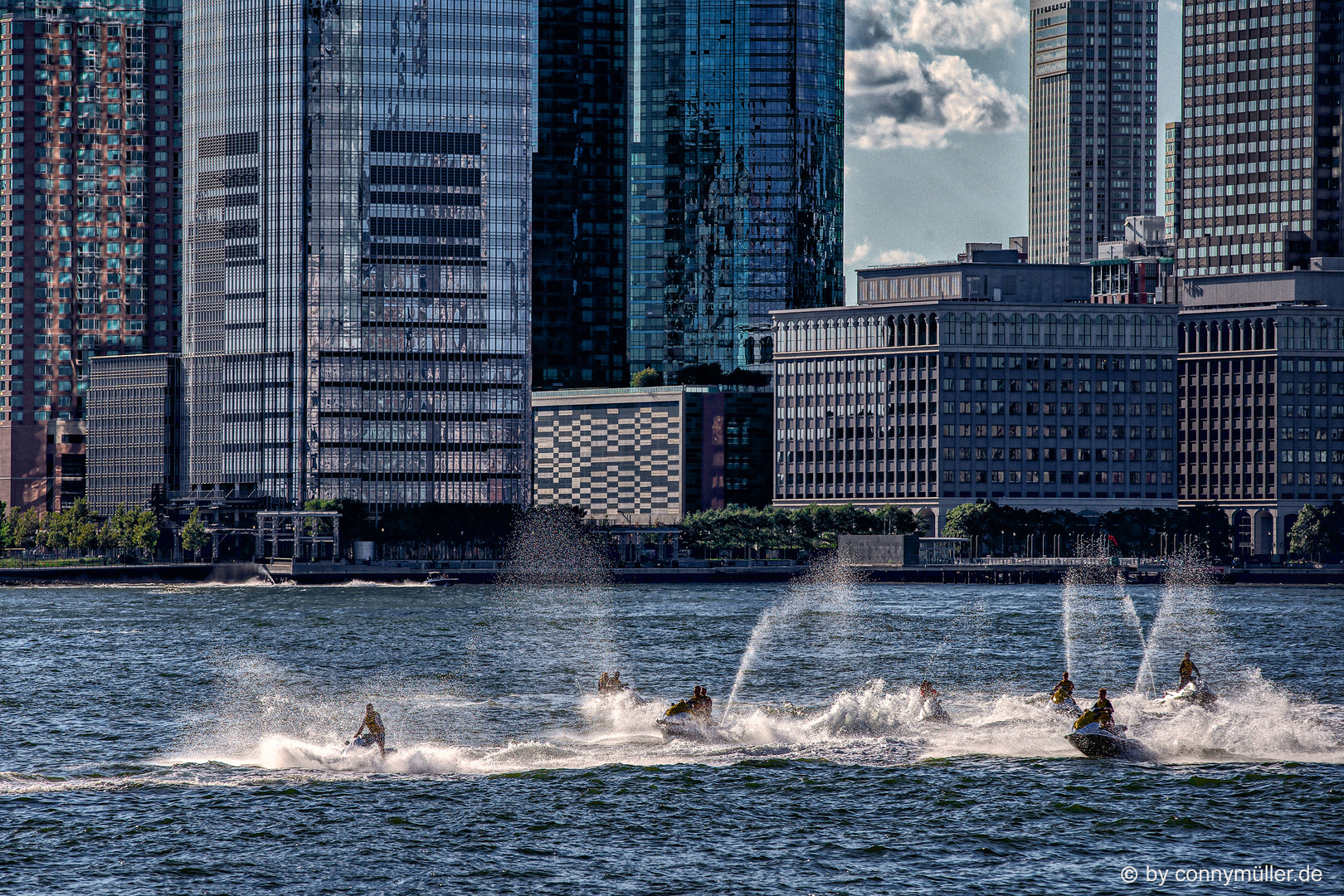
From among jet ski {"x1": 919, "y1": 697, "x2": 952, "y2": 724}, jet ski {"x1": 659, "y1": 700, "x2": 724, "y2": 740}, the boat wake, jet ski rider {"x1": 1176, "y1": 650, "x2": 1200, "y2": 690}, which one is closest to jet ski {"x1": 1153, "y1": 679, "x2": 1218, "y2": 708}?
jet ski rider {"x1": 1176, "y1": 650, "x2": 1200, "y2": 690}

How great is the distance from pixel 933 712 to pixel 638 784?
1824 cm

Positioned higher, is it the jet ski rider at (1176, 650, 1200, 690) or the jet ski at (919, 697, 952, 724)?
the jet ski rider at (1176, 650, 1200, 690)

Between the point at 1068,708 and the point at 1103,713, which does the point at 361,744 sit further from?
the point at 1068,708

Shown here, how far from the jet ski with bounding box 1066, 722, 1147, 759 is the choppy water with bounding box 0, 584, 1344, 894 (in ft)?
3.33

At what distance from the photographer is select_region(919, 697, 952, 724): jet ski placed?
8906 cm

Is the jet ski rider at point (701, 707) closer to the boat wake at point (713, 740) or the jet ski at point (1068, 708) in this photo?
the boat wake at point (713, 740)

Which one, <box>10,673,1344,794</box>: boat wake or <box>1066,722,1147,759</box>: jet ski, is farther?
<box>1066,722,1147,759</box>: jet ski

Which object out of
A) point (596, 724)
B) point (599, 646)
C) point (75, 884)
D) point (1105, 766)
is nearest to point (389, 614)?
point (599, 646)

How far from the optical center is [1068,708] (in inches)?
3531

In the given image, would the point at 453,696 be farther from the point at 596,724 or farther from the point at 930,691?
the point at 930,691

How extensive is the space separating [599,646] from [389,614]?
52661mm

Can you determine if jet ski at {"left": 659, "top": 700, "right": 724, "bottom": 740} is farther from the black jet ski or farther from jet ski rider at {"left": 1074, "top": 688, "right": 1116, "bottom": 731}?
jet ski rider at {"left": 1074, "top": 688, "right": 1116, "bottom": 731}

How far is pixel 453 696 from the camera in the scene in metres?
105

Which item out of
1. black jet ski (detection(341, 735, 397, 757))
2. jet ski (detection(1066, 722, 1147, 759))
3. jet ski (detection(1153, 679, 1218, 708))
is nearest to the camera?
black jet ski (detection(341, 735, 397, 757))
